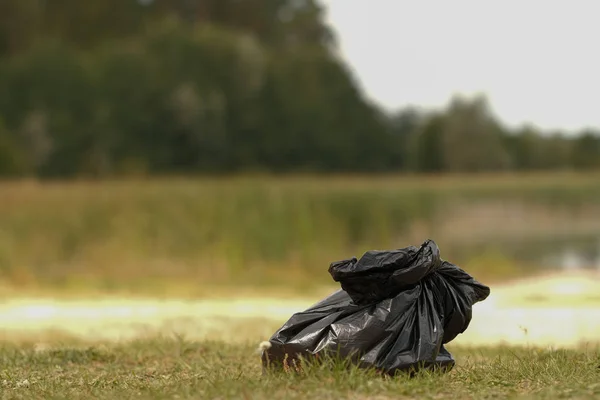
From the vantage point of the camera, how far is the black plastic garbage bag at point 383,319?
5.05 m

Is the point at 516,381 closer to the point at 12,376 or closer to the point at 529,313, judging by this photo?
the point at 12,376

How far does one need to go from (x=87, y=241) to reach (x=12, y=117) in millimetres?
22443

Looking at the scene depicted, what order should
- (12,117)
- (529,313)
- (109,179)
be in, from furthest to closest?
(12,117)
(109,179)
(529,313)

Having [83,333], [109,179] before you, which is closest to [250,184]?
[109,179]

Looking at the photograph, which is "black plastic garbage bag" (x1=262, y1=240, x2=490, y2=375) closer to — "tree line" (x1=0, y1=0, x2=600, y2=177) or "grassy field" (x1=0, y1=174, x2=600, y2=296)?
"grassy field" (x1=0, y1=174, x2=600, y2=296)

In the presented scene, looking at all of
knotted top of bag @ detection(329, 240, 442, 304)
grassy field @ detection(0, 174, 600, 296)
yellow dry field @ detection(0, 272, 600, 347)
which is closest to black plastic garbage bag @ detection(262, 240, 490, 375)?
knotted top of bag @ detection(329, 240, 442, 304)

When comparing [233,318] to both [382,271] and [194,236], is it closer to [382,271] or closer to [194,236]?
[382,271]

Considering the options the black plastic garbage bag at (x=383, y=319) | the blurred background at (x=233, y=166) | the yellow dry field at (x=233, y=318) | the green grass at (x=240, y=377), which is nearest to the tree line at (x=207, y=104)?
the blurred background at (x=233, y=166)

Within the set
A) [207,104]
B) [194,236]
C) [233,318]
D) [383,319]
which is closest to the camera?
[383,319]

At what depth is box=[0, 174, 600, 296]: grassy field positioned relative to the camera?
1364cm

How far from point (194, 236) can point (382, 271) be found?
10.1 meters

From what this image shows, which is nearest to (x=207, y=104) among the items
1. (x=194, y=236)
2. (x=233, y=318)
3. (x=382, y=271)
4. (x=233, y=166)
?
(x=233, y=166)

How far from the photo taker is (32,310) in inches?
420

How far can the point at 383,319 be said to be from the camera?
509 centimetres
